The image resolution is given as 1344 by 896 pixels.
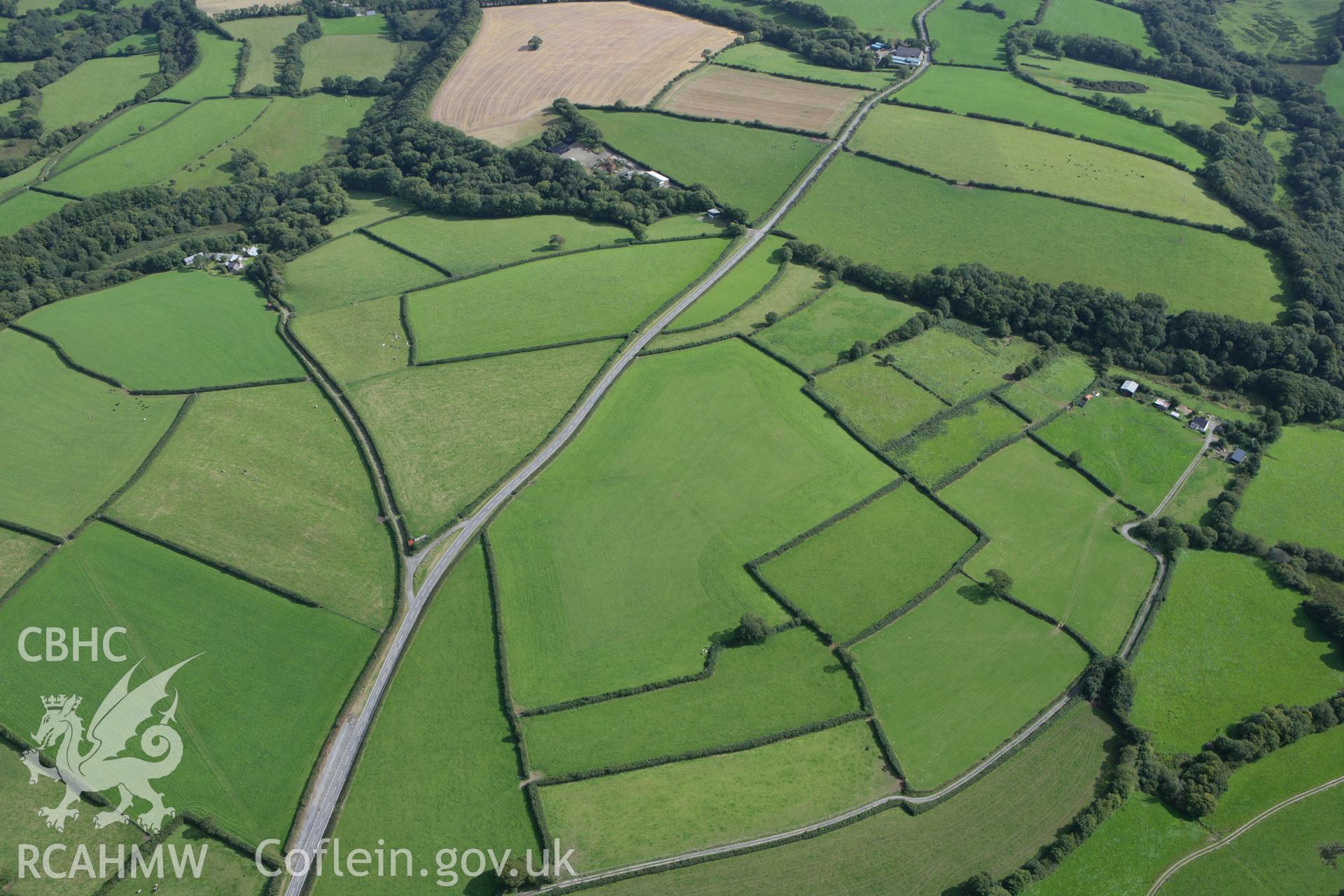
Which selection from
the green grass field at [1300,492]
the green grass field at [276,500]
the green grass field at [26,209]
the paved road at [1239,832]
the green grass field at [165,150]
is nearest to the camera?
the paved road at [1239,832]

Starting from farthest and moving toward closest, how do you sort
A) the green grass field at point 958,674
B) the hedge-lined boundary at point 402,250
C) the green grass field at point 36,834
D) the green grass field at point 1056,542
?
the hedge-lined boundary at point 402,250
the green grass field at point 1056,542
the green grass field at point 958,674
the green grass field at point 36,834

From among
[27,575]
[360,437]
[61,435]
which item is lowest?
[27,575]

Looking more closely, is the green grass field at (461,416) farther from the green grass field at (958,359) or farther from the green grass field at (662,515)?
the green grass field at (958,359)

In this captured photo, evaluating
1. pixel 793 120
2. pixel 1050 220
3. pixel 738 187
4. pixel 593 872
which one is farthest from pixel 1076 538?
pixel 793 120

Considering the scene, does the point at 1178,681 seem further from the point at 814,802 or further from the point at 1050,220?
the point at 1050,220

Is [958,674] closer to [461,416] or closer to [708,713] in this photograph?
[708,713]

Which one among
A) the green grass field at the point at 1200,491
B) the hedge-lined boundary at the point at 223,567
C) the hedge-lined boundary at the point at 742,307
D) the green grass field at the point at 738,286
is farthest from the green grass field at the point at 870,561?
the hedge-lined boundary at the point at 223,567

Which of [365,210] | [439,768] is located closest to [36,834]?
[439,768]
